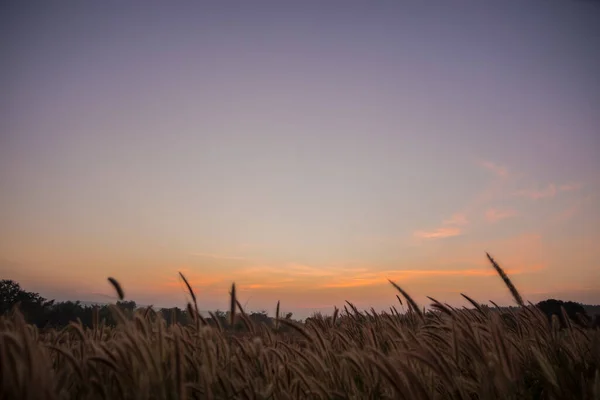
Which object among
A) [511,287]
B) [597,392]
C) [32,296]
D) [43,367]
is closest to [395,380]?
[597,392]

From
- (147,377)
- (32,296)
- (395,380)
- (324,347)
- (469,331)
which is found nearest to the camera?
(395,380)

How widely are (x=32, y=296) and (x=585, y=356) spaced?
23935 millimetres

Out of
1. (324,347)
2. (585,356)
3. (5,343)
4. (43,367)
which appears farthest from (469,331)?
(5,343)

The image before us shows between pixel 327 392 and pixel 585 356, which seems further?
pixel 585 356

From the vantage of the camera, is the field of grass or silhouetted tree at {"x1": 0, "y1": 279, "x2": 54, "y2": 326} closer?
the field of grass

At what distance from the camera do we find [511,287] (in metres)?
4.45

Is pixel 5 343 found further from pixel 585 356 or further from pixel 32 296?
pixel 32 296

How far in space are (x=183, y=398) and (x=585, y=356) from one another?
411cm

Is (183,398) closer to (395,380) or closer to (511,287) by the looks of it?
(395,380)

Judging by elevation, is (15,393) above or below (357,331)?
above

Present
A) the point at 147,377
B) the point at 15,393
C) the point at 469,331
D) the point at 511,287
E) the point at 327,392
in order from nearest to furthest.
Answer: the point at 15,393, the point at 147,377, the point at 327,392, the point at 469,331, the point at 511,287

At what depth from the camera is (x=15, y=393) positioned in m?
1.97

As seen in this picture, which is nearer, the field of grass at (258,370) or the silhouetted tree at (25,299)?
the field of grass at (258,370)

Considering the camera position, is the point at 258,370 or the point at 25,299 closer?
the point at 258,370
